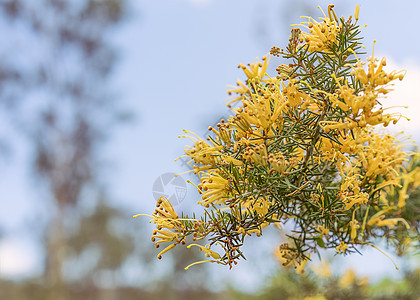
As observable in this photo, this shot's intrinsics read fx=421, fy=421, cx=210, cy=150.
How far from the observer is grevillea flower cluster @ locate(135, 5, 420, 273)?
83 centimetres

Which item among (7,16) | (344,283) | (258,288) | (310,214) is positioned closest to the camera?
(310,214)

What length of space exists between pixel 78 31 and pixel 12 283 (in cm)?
748

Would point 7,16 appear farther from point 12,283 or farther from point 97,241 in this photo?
point 12,283

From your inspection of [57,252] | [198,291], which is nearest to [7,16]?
[57,252]

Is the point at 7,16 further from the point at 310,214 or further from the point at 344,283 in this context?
the point at 310,214

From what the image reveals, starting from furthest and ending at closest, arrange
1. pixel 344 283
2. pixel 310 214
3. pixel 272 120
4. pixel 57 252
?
pixel 57 252 < pixel 344 283 < pixel 310 214 < pixel 272 120

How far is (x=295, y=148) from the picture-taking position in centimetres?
90

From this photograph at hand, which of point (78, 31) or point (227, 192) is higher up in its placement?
point (78, 31)

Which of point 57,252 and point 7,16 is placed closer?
point 57,252

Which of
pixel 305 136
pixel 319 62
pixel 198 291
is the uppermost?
pixel 198 291

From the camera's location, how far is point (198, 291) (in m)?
12.1

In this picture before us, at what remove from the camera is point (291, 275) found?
2.68 m

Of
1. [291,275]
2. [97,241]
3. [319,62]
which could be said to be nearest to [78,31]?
[97,241]

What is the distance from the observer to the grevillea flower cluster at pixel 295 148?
2.72ft
